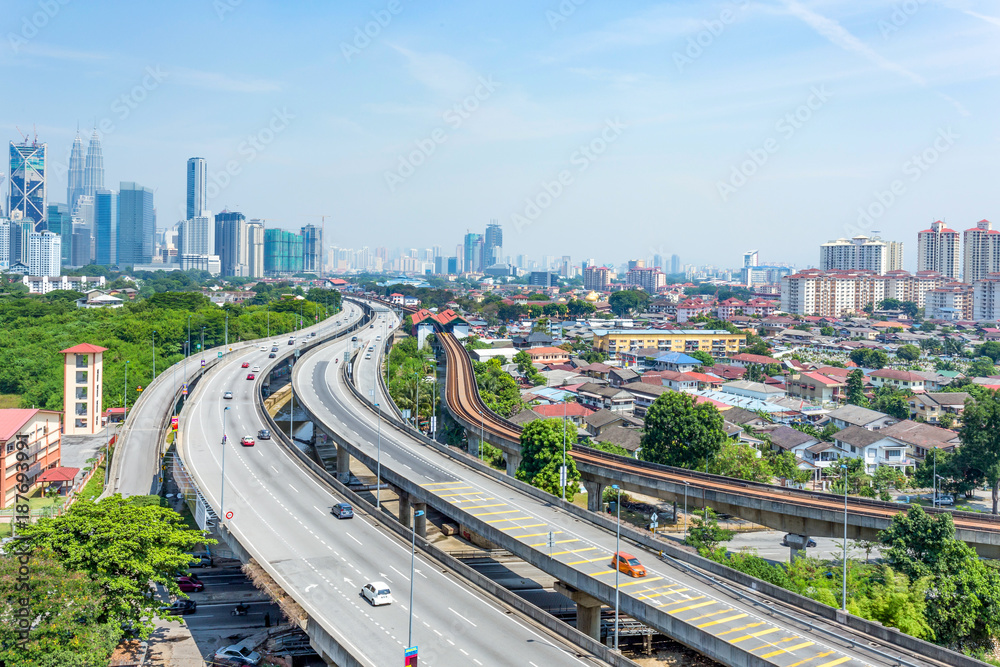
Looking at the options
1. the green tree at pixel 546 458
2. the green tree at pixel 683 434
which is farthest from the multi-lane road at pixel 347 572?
the green tree at pixel 683 434

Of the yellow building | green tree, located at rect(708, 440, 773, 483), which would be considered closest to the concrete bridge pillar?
green tree, located at rect(708, 440, 773, 483)

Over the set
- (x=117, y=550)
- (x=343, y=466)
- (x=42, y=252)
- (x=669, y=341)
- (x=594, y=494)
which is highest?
(x=42, y=252)

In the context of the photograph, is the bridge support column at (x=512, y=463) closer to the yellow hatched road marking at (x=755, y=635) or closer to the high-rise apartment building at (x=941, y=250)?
the yellow hatched road marking at (x=755, y=635)

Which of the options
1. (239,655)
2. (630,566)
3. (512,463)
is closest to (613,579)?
(630,566)

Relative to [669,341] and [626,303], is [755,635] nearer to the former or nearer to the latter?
[669,341]


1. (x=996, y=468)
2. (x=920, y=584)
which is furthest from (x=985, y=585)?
(x=996, y=468)

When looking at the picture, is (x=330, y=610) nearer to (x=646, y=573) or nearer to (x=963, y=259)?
(x=646, y=573)
